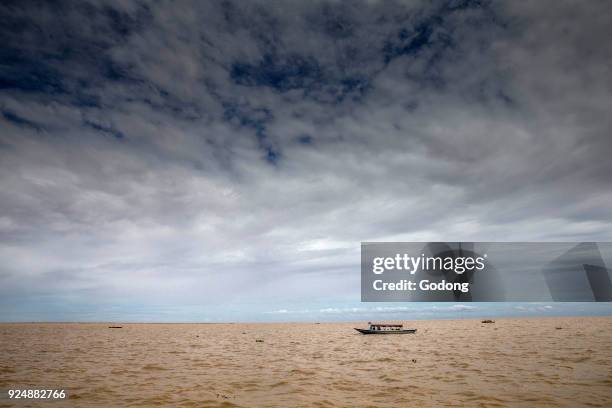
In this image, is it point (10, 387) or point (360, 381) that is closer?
point (10, 387)

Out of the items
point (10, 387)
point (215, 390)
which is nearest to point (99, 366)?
point (10, 387)

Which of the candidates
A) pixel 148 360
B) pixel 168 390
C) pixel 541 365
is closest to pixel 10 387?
pixel 168 390

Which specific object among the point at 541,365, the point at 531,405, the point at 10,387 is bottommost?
the point at 10,387

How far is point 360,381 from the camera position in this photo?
68.3 ft

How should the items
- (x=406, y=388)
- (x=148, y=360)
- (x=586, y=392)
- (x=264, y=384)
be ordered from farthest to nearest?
(x=148, y=360), (x=264, y=384), (x=406, y=388), (x=586, y=392)

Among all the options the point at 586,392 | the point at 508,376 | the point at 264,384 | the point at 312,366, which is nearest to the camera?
the point at 586,392

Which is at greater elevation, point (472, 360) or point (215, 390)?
point (472, 360)

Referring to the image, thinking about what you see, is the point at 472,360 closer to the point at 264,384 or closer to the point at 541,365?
the point at 541,365

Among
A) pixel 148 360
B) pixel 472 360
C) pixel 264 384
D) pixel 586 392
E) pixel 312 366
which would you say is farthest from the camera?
pixel 148 360

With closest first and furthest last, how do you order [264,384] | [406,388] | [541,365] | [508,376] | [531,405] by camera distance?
[531,405] < [406,388] < [264,384] < [508,376] < [541,365]

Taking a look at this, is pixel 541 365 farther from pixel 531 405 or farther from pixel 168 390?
pixel 168 390

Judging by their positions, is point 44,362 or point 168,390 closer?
point 168,390

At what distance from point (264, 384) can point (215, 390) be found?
2928 mm

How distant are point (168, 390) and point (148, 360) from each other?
15406 mm
